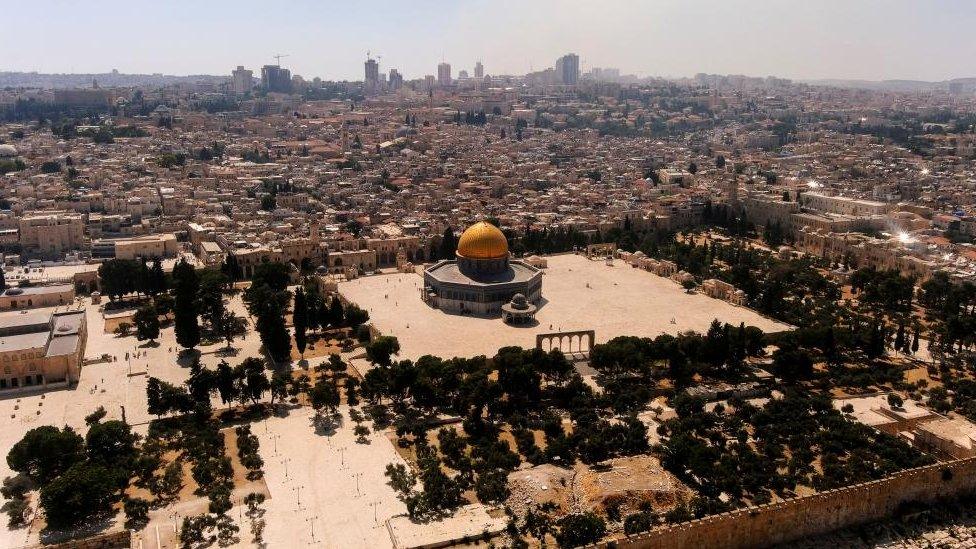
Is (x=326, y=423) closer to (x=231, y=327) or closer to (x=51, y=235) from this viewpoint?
(x=231, y=327)

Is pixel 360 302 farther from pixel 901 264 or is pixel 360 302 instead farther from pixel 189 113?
pixel 189 113

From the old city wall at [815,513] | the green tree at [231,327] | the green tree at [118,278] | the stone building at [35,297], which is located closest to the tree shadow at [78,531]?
the old city wall at [815,513]

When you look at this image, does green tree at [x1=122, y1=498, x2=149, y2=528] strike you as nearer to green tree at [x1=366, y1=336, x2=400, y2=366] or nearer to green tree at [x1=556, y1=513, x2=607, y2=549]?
green tree at [x1=556, y1=513, x2=607, y2=549]

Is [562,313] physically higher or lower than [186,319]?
lower

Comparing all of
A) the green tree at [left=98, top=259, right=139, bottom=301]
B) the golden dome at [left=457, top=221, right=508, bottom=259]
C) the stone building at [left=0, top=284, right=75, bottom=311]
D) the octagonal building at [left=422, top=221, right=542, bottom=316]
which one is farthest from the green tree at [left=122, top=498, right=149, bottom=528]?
the golden dome at [left=457, top=221, right=508, bottom=259]

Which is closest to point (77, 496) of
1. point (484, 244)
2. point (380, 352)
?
point (380, 352)
